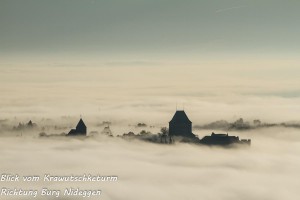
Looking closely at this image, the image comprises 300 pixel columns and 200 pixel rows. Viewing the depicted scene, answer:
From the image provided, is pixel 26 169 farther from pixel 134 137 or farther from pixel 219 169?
pixel 134 137

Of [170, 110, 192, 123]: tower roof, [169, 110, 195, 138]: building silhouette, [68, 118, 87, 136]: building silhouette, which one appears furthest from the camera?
[170, 110, 192, 123]: tower roof

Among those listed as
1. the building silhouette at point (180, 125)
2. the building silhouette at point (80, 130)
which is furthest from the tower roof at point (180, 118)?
the building silhouette at point (80, 130)

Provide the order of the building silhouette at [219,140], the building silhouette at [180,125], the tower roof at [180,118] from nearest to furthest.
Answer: the building silhouette at [219,140]
the building silhouette at [180,125]
the tower roof at [180,118]

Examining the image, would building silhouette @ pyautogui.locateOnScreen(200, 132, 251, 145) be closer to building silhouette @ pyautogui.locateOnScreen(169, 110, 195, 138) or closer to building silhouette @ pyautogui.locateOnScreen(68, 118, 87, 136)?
building silhouette @ pyautogui.locateOnScreen(169, 110, 195, 138)

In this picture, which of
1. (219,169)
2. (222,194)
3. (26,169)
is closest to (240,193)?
(222,194)

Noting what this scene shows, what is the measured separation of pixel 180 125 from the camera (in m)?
104

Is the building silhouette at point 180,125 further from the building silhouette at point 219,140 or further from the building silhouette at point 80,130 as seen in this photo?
the building silhouette at point 80,130

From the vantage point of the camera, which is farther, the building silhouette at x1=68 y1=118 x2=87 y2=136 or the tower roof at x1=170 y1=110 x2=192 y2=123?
the tower roof at x1=170 y1=110 x2=192 y2=123

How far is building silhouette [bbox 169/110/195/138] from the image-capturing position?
339 ft

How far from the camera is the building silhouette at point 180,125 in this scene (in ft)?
339

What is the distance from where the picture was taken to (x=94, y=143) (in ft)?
321

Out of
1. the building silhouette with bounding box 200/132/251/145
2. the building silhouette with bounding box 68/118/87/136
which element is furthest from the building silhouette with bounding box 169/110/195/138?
the building silhouette with bounding box 68/118/87/136

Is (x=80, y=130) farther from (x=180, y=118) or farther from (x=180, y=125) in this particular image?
(x=180, y=118)

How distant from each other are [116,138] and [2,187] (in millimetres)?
53593
